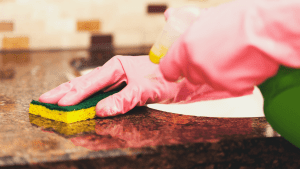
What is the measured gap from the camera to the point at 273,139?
1.60ft

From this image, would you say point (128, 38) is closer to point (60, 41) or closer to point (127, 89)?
point (60, 41)

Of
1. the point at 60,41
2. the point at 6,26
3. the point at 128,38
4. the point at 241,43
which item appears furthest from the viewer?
the point at 128,38

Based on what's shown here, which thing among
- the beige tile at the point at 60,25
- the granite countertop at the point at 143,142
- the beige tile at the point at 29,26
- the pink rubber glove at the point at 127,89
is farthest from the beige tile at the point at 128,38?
the granite countertop at the point at 143,142

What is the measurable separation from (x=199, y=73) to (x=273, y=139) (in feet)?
0.67

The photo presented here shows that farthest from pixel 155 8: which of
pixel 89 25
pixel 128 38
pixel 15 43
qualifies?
pixel 15 43

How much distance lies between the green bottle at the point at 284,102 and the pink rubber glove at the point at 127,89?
10 cm

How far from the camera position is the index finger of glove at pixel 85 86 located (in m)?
0.59

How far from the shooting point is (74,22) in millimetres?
1772

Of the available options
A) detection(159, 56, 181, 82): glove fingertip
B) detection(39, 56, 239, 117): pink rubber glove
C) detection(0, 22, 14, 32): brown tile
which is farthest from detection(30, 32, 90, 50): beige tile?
detection(159, 56, 181, 82): glove fingertip

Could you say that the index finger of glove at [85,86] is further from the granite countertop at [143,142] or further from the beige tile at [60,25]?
the beige tile at [60,25]

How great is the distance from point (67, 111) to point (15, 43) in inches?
55.3

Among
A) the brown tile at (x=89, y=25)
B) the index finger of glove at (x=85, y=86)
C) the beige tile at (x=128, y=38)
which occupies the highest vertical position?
the index finger of glove at (x=85, y=86)

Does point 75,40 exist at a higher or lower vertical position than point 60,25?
lower

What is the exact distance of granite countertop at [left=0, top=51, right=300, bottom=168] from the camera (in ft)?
1.34
